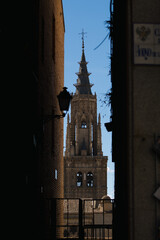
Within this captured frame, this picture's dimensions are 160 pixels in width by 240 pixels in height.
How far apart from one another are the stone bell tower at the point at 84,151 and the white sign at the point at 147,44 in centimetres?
10813

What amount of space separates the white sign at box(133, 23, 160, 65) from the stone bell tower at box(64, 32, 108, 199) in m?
108

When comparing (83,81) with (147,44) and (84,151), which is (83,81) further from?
(147,44)

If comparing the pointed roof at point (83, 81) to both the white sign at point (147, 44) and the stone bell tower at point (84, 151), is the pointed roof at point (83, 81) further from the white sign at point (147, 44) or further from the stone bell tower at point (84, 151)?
the white sign at point (147, 44)

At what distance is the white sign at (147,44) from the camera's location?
37.7 feet

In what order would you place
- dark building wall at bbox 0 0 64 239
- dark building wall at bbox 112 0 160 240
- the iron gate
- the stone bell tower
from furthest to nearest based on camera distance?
the stone bell tower → the iron gate → dark building wall at bbox 0 0 64 239 → dark building wall at bbox 112 0 160 240

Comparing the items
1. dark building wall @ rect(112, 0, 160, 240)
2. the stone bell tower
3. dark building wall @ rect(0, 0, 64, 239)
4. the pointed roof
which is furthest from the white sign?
the pointed roof

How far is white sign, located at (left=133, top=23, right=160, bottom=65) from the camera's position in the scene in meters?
11.5

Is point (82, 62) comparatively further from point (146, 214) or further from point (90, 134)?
point (146, 214)

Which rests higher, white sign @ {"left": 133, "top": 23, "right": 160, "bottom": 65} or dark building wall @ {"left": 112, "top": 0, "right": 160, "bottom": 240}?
white sign @ {"left": 133, "top": 23, "right": 160, "bottom": 65}

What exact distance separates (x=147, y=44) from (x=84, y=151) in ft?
365

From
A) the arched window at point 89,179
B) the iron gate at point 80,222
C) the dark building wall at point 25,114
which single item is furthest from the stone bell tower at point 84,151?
the dark building wall at point 25,114

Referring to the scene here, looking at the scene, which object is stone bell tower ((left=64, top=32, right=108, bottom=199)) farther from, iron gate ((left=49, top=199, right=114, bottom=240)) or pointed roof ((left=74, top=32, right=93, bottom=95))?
iron gate ((left=49, top=199, right=114, bottom=240))

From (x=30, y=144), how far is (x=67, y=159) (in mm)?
107696

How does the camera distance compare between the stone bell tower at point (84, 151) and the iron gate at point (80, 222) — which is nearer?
the iron gate at point (80, 222)
